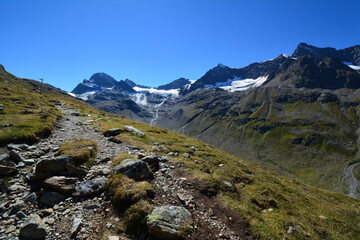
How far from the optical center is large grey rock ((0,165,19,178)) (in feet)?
35.4

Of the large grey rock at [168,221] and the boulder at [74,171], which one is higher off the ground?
the boulder at [74,171]

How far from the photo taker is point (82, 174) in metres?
12.2

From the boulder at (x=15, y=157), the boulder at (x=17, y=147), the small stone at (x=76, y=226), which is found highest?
the boulder at (x=17, y=147)

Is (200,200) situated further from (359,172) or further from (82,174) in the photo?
(359,172)

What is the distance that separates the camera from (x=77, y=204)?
960 cm

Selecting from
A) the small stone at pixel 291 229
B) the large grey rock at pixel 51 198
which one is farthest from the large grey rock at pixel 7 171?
the small stone at pixel 291 229

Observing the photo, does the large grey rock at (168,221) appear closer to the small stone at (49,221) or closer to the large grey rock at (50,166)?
the small stone at (49,221)

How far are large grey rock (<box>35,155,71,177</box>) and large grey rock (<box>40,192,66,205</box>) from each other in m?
1.84

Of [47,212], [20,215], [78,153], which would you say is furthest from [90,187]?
[78,153]

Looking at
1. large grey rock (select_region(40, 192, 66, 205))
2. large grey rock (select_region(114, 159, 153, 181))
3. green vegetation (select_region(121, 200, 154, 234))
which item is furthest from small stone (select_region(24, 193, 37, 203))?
green vegetation (select_region(121, 200, 154, 234))

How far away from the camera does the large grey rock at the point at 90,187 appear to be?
1023 cm

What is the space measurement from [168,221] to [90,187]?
5148mm

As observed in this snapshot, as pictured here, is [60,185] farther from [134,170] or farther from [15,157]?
[15,157]

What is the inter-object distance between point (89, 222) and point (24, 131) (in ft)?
48.8
